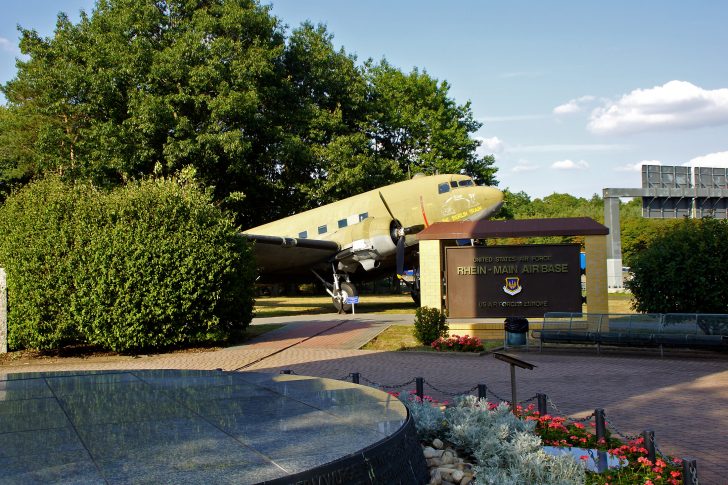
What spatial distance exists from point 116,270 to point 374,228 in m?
12.7

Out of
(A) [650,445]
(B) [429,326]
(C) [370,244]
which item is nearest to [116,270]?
(B) [429,326]

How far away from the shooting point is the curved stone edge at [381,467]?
4363mm

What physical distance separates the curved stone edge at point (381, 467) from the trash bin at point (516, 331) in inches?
436

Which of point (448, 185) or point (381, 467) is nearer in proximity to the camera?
point (381, 467)

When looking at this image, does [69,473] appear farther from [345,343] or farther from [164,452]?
[345,343]

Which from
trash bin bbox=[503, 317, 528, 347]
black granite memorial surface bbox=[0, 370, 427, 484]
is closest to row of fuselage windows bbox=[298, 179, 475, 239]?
trash bin bbox=[503, 317, 528, 347]

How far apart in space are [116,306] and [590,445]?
13.1 meters

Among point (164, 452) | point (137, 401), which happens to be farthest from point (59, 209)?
point (164, 452)

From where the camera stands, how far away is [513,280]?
1797cm

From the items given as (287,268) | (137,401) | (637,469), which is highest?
(287,268)

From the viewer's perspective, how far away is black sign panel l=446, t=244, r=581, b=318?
17.8 meters

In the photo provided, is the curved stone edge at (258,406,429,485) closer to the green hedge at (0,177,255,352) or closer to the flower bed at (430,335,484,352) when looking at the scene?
the flower bed at (430,335,484,352)

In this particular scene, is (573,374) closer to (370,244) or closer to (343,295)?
(370,244)

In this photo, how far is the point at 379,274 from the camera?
30.5m
